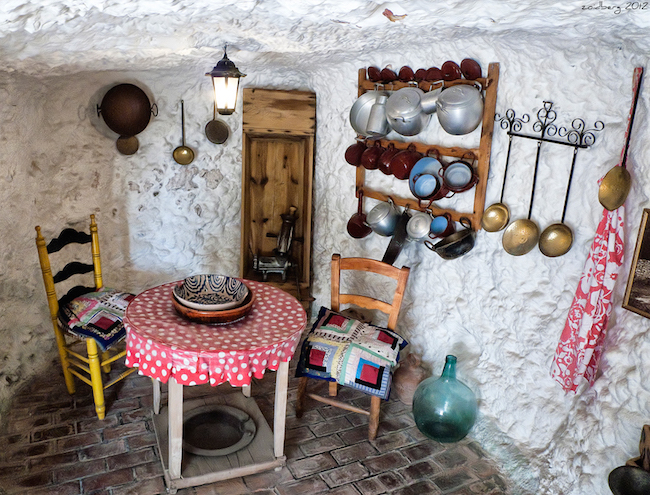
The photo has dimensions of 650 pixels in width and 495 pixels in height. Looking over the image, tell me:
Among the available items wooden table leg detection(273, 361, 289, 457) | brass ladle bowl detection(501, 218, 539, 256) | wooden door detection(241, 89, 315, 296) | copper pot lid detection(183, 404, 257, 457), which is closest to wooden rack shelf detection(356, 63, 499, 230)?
brass ladle bowl detection(501, 218, 539, 256)

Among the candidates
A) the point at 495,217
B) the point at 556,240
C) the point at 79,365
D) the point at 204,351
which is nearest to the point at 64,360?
the point at 79,365

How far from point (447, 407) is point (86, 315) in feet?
6.10

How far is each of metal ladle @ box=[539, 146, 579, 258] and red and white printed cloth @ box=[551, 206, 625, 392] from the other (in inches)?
5.9

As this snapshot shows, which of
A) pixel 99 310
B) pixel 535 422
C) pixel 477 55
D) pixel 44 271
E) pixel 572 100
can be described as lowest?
→ pixel 535 422

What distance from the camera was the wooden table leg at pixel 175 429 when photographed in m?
2.23

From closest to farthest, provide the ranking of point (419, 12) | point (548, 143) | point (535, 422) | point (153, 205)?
point (419, 12)
point (548, 143)
point (535, 422)
point (153, 205)

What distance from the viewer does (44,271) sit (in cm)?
273

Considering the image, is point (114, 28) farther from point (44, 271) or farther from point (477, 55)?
point (477, 55)

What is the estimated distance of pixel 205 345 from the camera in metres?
2.09

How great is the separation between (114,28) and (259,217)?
77.5 inches

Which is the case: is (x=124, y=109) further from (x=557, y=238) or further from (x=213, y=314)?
(x=557, y=238)

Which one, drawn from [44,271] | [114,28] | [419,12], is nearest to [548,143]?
[419,12]

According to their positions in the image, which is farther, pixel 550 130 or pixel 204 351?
pixel 550 130

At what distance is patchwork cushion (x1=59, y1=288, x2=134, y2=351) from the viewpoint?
267cm
